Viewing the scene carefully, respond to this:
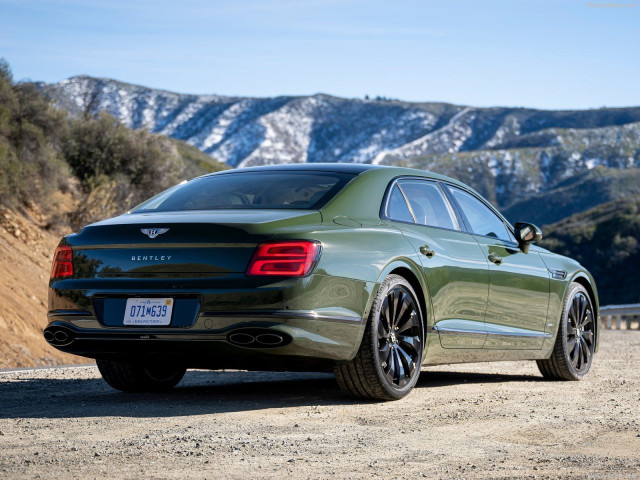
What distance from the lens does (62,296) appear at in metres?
6.75

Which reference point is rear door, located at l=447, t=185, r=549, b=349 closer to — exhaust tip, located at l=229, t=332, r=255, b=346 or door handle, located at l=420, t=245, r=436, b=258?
door handle, located at l=420, t=245, r=436, b=258

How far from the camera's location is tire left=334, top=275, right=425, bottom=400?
21.9 ft

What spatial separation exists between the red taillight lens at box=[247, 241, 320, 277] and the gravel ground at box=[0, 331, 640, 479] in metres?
0.89

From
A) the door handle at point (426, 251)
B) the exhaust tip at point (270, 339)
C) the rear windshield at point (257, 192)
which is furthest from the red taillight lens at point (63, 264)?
the door handle at point (426, 251)

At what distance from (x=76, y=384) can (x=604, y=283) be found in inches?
2769

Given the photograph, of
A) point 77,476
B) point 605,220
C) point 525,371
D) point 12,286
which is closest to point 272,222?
point 77,476

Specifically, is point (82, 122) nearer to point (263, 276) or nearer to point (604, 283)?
point (263, 276)

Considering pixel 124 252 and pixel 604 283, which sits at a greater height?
pixel 124 252

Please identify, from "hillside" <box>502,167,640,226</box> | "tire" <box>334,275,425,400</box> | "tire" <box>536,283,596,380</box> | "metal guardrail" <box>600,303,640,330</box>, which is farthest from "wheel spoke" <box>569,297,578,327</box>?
"hillside" <box>502,167,640,226</box>

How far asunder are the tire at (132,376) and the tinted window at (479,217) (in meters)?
2.66

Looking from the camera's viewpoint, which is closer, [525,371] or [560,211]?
[525,371]

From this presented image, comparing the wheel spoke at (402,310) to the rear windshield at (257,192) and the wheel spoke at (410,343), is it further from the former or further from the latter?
the rear windshield at (257,192)

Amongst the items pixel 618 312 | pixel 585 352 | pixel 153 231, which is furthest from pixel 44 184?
pixel 153 231

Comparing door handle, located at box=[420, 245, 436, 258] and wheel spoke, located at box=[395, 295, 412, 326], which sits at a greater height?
door handle, located at box=[420, 245, 436, 258]
